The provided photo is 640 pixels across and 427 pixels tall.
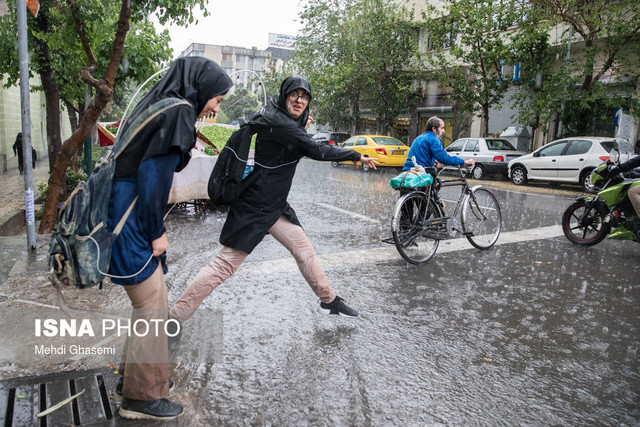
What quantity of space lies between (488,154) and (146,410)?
1827 cm

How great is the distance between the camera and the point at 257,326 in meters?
4.02

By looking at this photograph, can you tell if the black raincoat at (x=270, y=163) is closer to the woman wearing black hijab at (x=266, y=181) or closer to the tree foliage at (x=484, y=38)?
the woman wearing black hijab at (x=266, y=181)

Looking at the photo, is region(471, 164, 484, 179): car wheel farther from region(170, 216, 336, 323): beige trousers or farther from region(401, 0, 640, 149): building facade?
region(170, 216, 336, 323): beige trousers

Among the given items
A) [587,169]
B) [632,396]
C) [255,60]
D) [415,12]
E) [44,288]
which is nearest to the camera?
[632,396]

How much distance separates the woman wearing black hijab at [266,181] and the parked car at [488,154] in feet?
53.3

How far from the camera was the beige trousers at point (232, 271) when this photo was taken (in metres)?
3.60

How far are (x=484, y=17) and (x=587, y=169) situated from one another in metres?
8.57

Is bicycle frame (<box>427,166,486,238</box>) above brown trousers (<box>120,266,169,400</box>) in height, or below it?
above

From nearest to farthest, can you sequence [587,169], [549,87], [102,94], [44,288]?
[44,288] → [102,94] → [587,169] → [549,87]

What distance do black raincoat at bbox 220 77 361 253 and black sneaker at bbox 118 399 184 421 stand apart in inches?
50.4

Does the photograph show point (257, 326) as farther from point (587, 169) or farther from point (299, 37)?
point (299, 37)

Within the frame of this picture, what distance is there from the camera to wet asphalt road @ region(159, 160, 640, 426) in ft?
9.66

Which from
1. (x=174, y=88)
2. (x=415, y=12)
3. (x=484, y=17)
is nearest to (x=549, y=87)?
Answer: (x=484, y=17)

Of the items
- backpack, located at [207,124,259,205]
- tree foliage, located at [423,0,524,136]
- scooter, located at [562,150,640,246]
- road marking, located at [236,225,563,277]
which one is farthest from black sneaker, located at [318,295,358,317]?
tree foliage, located at [423,0,524,136]
